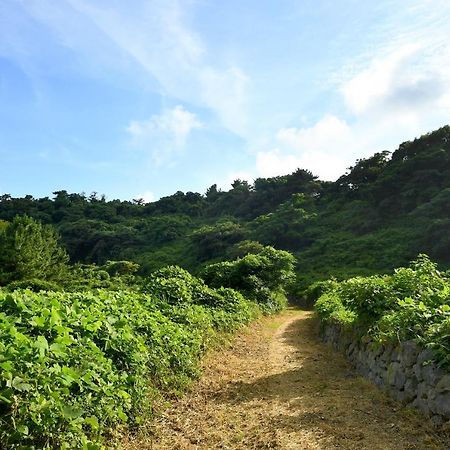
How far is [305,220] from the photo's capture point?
4853 cm

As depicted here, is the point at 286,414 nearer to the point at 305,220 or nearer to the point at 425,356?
the point at 425,356

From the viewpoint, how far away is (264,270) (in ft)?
86.4

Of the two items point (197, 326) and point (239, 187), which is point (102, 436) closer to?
point (197, 326)

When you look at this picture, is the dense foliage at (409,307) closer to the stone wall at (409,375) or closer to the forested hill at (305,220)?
the stone wall at (409,375)

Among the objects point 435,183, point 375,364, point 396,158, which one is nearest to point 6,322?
point 375,364

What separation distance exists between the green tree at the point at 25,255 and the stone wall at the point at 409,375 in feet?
80.6

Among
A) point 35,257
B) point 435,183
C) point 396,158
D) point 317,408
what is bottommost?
point 317,408

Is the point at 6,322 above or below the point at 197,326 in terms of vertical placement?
above

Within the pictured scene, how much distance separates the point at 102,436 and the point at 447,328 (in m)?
5.08

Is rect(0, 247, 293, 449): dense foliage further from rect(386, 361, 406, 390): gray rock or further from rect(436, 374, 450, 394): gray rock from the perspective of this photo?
rect(436, 374, 450, 394): gray rock

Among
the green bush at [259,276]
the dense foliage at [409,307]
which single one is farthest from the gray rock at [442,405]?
the green bush at [259,276]

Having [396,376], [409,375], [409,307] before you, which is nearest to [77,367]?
[409,375]

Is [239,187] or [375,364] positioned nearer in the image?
[375,364]

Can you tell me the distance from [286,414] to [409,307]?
2890mm
